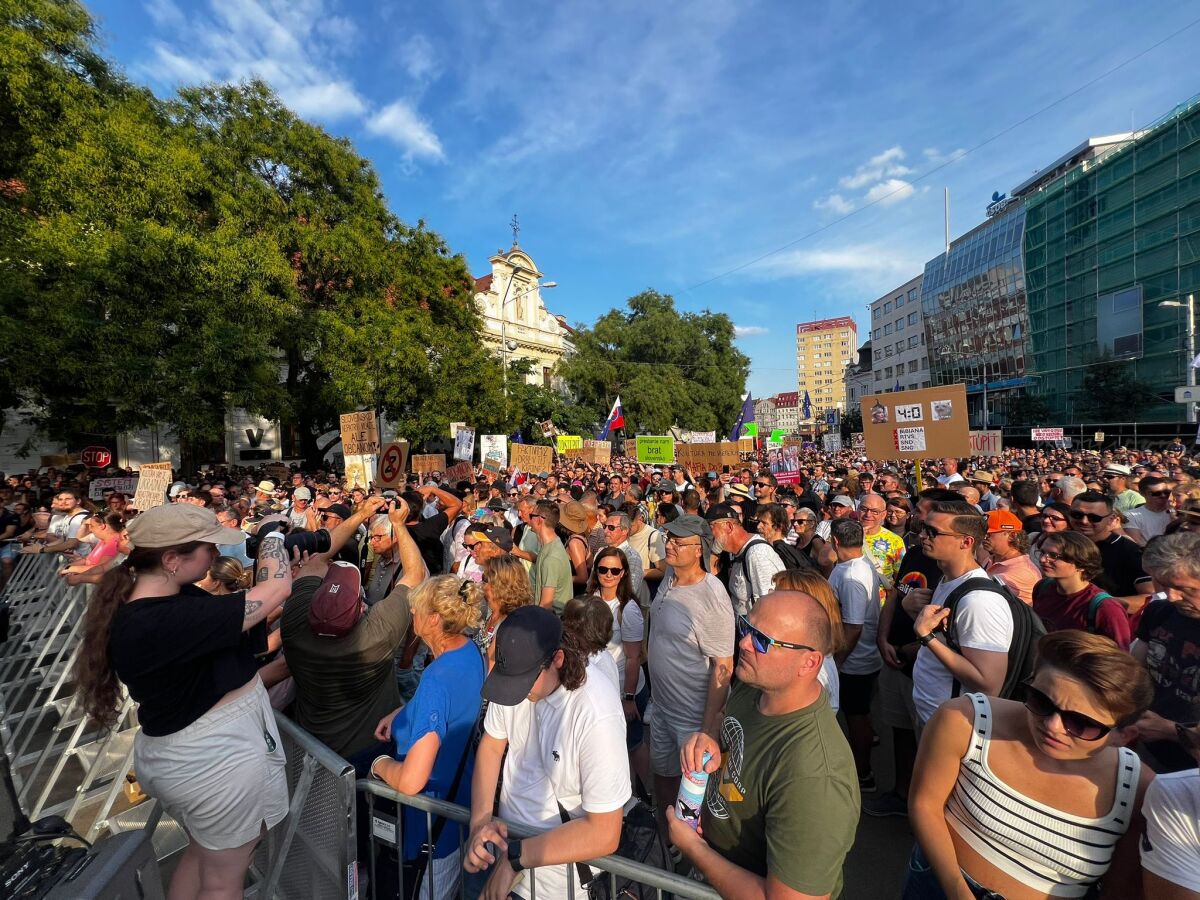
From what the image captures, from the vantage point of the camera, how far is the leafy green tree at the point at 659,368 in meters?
37.1

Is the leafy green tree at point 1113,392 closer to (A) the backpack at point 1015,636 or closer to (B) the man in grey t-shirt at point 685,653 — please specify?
(A) the backpack at point 1015,636

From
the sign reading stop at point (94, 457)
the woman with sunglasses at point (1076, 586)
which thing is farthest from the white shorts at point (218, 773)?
the sign reading stop at point (94, 457)

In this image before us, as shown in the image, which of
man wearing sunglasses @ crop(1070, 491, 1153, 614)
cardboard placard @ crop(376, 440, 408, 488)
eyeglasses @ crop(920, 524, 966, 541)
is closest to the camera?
eyeglasses @ crop(920, 524, 966, 541)

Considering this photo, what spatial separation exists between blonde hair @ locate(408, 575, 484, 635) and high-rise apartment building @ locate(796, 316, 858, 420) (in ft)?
506

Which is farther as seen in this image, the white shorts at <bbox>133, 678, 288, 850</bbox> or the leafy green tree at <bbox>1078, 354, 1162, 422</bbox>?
the leafy green tree at <bbox>1078, 354, 1162, 422</bbox>

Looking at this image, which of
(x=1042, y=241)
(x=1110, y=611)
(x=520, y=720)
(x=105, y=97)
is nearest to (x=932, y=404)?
(x=1110, y=611)

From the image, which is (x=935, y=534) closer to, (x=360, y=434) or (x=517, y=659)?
(x=517, y=659)

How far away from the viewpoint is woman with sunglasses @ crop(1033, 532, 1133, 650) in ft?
9.82

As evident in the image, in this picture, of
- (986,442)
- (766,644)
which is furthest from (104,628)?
(986,442)

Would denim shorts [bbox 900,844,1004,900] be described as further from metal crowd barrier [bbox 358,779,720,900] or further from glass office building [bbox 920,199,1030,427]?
glass office building [bbox 920,199,1030,427]

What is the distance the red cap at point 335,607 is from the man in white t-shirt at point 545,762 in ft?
2.74

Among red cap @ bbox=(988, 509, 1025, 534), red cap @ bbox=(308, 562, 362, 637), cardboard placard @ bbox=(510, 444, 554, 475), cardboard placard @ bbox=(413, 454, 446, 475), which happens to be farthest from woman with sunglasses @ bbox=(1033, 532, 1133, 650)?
cardboard placard @ bbox=(510, 444, 554, 475)

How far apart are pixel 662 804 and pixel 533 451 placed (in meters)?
11.6

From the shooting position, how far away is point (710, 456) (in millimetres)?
14664
